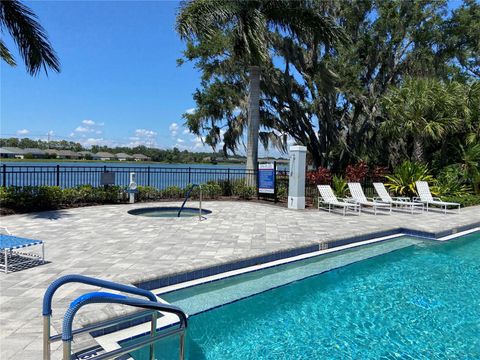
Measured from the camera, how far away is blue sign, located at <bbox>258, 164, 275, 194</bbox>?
43.9ft

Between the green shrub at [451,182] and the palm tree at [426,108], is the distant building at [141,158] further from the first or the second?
the green shrub at [451,182]

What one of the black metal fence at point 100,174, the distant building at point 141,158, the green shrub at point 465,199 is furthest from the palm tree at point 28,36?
the distant building at point 141,158

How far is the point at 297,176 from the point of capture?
12.2 m

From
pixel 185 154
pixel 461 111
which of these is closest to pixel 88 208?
pixel 461 111

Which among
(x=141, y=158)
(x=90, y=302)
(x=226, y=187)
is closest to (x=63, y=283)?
(x=90, y=302)

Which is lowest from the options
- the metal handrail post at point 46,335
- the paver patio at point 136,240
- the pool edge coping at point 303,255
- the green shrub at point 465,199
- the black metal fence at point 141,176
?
the pool edge coping at point 303,255

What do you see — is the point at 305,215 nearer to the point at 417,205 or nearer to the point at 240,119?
the point at 417,205

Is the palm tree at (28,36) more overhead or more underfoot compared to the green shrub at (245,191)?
more overhead

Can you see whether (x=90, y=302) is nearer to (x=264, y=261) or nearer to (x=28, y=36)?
(x=264, y=261)

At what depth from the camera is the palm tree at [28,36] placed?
31.0 ft

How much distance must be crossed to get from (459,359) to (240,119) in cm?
1564

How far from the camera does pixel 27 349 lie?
115 inches

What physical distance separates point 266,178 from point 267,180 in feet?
0.27

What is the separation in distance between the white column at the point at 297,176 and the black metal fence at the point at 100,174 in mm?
2762
